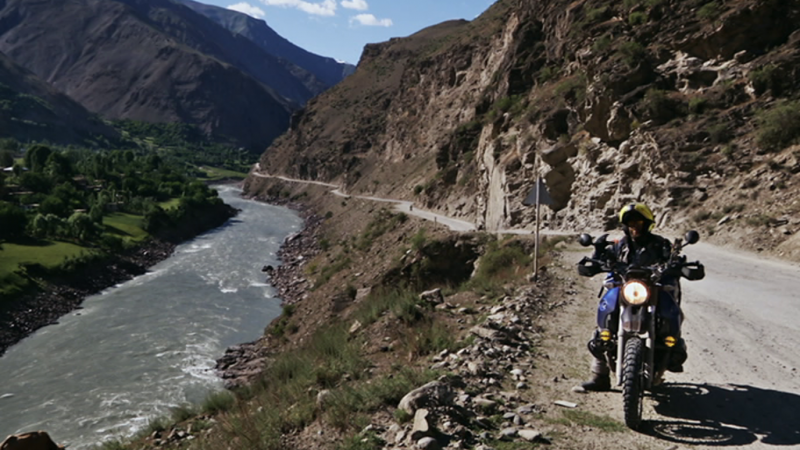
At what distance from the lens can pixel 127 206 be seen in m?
67.3

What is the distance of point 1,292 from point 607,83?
110ft

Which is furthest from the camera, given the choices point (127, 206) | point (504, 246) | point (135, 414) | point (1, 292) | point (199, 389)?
point (127, 206)

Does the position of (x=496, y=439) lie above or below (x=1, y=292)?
above

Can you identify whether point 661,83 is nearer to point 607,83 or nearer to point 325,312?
point 607,83

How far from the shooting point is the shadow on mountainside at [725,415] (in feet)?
16.2

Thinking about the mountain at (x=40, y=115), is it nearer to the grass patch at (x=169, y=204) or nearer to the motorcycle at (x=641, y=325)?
the grass patch at (x=169, y=204)

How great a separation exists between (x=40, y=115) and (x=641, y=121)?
188 m

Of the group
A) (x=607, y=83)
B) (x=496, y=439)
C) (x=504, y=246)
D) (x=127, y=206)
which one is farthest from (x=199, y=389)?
(x=127, y=206)

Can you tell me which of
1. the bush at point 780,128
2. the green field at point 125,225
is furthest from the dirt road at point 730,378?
the green field at point 125,225

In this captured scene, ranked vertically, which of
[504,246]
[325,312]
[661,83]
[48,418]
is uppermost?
[661,83]

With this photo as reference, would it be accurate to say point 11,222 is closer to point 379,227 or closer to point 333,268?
point 333,268

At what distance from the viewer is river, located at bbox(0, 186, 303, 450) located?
18438 millimetres

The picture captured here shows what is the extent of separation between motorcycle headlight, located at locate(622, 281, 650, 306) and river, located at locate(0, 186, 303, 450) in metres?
14.7

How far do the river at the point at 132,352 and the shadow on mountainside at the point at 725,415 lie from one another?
47.4 ft
